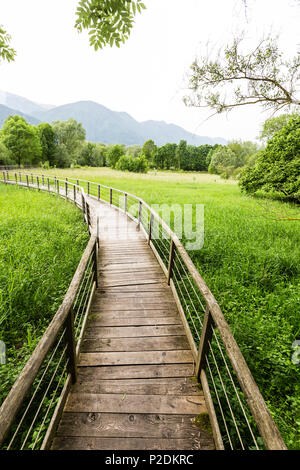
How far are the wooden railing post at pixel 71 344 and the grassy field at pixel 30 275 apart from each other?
33.9 inches

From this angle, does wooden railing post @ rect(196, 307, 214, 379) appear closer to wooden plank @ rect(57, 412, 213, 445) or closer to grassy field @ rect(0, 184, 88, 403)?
wooden plank @ rect(57, 412, 213, 445)

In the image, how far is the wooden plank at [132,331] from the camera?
3.09 metres

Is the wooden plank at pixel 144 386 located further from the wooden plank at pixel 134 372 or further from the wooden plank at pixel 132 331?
the wooden plank at pixel 132 331

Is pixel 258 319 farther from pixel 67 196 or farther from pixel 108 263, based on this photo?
pixel 67 196

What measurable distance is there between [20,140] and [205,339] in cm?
4588

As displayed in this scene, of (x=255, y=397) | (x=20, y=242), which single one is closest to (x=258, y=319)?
(x=255, y=397)

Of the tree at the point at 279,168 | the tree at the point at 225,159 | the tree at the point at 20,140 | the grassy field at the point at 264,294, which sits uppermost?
the tree at the point at 20,140

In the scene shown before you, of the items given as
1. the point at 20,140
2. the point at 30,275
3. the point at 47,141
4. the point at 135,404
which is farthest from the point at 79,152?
the point at 135,404

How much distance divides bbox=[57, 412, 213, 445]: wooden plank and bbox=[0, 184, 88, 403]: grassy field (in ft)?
3.50

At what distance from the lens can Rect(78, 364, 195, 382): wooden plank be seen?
2.46m

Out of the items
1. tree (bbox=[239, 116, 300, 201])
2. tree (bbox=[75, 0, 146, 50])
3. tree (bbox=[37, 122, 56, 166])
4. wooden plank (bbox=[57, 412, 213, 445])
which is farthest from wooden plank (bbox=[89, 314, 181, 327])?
tree (bbox=[37, 122, 56, 166])

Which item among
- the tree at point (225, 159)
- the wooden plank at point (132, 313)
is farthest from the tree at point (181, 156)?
the wooden plank at point (132, 313)

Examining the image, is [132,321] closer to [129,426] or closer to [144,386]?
[144,386]

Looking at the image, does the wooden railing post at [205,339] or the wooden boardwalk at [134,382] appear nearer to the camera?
the wooden boardwalk at [134,382]
